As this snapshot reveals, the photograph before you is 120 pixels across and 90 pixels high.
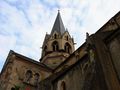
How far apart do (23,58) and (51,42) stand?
786 centimetres

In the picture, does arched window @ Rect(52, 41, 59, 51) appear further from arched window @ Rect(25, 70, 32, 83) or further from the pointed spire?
arched window @ Rect(25, 70, 32, 83)

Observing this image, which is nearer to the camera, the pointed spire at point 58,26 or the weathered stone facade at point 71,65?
the weathered stone facade at point 71,65

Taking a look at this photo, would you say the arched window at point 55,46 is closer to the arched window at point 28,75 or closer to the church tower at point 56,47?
the church tower at point 56,47

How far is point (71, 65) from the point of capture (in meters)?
18.0

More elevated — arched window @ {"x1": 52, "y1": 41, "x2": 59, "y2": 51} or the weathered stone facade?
arched window @ {"x1": 52, "y1": 41, "x2": 59, "y2": 51}

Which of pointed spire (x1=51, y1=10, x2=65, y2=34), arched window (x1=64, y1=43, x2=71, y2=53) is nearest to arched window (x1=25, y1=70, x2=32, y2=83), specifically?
arched window (x1=64, y1=43, x2=71, y2=53)

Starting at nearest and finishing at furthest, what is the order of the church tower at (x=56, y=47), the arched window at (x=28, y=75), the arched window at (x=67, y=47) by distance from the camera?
the arched window at (x=28, y=75) < the church tower at (x=56, y=47) < the arched window at (x=67, y=47)

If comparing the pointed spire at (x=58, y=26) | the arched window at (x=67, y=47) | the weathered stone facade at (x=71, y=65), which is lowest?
the weathered stone facade at (x=71, y=65)

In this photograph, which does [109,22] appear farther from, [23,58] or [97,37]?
[23,58]

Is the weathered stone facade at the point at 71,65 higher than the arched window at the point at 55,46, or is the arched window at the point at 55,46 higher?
the arched window at the point at 55,46

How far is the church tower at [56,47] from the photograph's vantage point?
2938 cm

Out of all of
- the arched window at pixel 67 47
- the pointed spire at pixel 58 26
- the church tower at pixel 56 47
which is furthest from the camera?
the pointed spire at pixel 58 26

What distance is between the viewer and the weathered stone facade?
1261cm

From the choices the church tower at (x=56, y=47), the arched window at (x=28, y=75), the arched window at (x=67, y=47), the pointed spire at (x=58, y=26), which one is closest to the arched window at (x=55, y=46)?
the church tower at (x=56, y=47)
